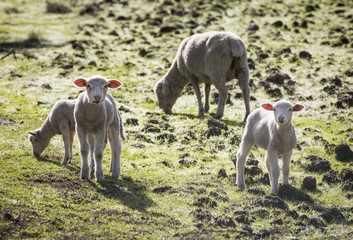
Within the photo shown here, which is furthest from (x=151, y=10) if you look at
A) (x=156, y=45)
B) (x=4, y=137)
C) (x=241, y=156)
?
(x=241, y=156)

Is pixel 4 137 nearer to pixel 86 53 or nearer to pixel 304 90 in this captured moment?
pixel 304 90

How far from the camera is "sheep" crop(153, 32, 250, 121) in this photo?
16.5 m

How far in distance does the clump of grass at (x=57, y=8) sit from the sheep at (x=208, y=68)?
24.9 m

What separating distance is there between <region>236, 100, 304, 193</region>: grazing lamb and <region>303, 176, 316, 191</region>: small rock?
31.0 inches

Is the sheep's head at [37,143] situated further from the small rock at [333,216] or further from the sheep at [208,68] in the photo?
the small rock at [333,216]

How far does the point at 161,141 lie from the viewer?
1498 cm

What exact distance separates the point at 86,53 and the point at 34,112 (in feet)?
36.1

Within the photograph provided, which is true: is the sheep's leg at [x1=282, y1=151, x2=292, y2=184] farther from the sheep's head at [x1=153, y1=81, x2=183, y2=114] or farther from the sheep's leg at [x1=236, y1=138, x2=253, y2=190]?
the sheep's head at [x1=153, y1=81, x2=183, y2=114]

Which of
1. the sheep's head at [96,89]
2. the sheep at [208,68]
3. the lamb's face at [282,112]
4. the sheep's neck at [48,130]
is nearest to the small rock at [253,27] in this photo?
the sheep at [208,68]

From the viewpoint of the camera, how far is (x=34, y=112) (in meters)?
18.1

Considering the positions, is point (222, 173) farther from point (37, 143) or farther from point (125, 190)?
point (37, 143)

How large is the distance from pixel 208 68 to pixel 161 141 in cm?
379

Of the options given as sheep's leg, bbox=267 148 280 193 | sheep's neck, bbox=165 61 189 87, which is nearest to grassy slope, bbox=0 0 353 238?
sheep's leg, bbox=267 148 280 193

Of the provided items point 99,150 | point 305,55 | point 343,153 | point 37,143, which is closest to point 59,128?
point 37,143
